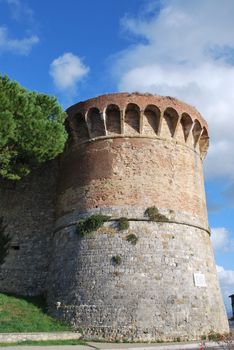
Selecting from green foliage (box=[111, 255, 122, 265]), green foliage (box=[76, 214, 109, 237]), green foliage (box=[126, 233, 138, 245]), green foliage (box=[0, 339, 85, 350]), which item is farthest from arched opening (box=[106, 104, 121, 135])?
green foliage (box=[0, 339, 85, 350])

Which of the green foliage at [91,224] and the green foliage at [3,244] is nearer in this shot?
the green foliage at [91,224]

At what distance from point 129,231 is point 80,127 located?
456 cm

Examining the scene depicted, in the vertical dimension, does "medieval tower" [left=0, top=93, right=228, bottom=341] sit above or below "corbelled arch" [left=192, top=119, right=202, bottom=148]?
below

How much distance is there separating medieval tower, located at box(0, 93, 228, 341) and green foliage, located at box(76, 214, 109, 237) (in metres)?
0.13

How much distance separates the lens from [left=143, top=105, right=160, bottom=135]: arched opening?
1500cm

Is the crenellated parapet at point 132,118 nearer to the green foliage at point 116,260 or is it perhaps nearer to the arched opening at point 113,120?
the arched opening at point 113,120

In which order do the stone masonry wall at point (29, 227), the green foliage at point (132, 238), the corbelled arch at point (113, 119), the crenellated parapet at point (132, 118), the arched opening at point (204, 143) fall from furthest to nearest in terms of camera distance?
the arched opening at point (204, 143), the stone masonry wall at point (29, 227), the corbelled arch at point (113, 119), the crenellated parapet at point (132, 118), the green foliage at point (132, 238)

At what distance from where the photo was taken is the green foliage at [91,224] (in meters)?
13.7

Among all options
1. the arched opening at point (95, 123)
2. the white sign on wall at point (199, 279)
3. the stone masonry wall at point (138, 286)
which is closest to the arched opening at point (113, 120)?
the arched opening at point (95, 123)

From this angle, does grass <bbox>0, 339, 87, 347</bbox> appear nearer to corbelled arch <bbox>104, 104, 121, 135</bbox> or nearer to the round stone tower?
the round stone tower

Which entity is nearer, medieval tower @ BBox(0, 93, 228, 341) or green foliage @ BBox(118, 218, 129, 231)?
medieval tower @ BBox(0, 93, 228, 341)

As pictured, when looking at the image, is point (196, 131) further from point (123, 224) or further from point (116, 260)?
point (116, 260)

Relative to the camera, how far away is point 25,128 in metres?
13.5

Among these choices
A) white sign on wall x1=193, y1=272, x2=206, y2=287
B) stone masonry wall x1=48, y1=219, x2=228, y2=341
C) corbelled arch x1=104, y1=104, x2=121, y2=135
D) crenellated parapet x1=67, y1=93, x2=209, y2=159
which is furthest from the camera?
corbelled arch x1=104, y1=104, x2=121, y2=135
